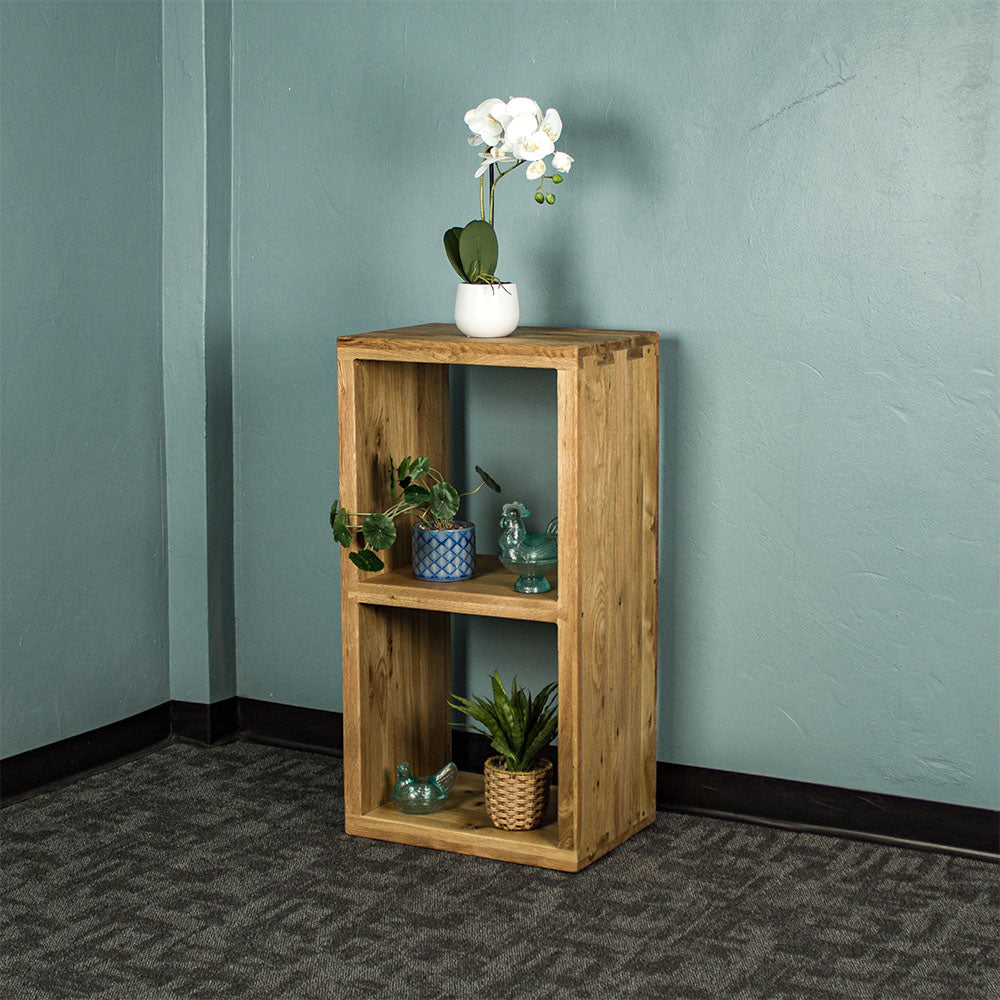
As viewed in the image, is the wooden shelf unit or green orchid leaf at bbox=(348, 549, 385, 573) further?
green orchid leaf at bbox=(348, 549, 385, 573)

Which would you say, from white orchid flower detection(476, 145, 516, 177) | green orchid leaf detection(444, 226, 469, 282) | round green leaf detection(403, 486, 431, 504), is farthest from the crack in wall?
round green leaf detection(403, 486, 431, 504)

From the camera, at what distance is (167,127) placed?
3203mm

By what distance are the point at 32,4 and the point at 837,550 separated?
2.02m

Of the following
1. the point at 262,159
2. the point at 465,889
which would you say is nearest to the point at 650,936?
the point at 465,889

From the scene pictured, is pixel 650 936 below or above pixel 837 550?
below

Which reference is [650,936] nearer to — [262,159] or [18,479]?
[18,479]

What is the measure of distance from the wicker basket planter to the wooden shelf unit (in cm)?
3

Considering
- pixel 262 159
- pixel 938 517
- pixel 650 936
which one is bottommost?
pixel 650 936

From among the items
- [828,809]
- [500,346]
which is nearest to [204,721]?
[500,346]

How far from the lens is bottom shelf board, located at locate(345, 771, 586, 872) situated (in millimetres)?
2609

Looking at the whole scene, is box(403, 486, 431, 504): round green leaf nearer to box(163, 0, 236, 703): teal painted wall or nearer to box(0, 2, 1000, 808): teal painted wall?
box(0, 2, 1000, 808): teal painted wall

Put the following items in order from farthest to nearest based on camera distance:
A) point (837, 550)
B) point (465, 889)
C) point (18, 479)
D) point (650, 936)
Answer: point (18, 479), point (837, 550), point (465, 889), point (650, 936)

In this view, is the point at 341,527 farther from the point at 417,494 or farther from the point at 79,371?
the point at 79,371

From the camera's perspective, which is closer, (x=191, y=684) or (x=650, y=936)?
(x=650, y=936)
